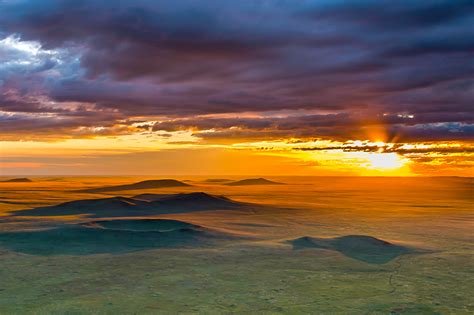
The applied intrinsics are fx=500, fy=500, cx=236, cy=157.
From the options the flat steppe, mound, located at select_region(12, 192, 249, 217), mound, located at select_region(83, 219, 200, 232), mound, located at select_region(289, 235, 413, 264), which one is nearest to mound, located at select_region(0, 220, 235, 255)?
the flat steppe

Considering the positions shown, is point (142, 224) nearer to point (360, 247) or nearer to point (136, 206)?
point (360, 247)

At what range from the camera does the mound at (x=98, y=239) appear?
111ft

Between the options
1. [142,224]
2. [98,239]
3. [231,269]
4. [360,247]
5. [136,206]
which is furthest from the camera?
[136,206]

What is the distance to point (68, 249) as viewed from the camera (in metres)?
33.7

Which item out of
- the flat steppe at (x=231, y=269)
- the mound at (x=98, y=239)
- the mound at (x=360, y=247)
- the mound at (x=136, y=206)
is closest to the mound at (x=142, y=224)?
the flat steppe at (x=231, y=269)

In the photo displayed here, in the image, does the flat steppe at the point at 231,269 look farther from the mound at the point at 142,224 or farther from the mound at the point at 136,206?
the mound at the point at 136,206

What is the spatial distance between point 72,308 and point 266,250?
15.7m

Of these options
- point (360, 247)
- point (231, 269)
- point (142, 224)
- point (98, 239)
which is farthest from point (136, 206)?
point (231, 269)

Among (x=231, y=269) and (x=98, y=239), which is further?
(x=98, y=239)

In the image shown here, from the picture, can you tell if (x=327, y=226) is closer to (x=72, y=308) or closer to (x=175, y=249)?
(x=175, y=249)

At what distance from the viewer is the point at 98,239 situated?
123ft

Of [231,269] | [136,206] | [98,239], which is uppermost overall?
[231,269]

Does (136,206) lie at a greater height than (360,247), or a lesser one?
lesser

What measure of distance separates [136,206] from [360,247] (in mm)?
45738
